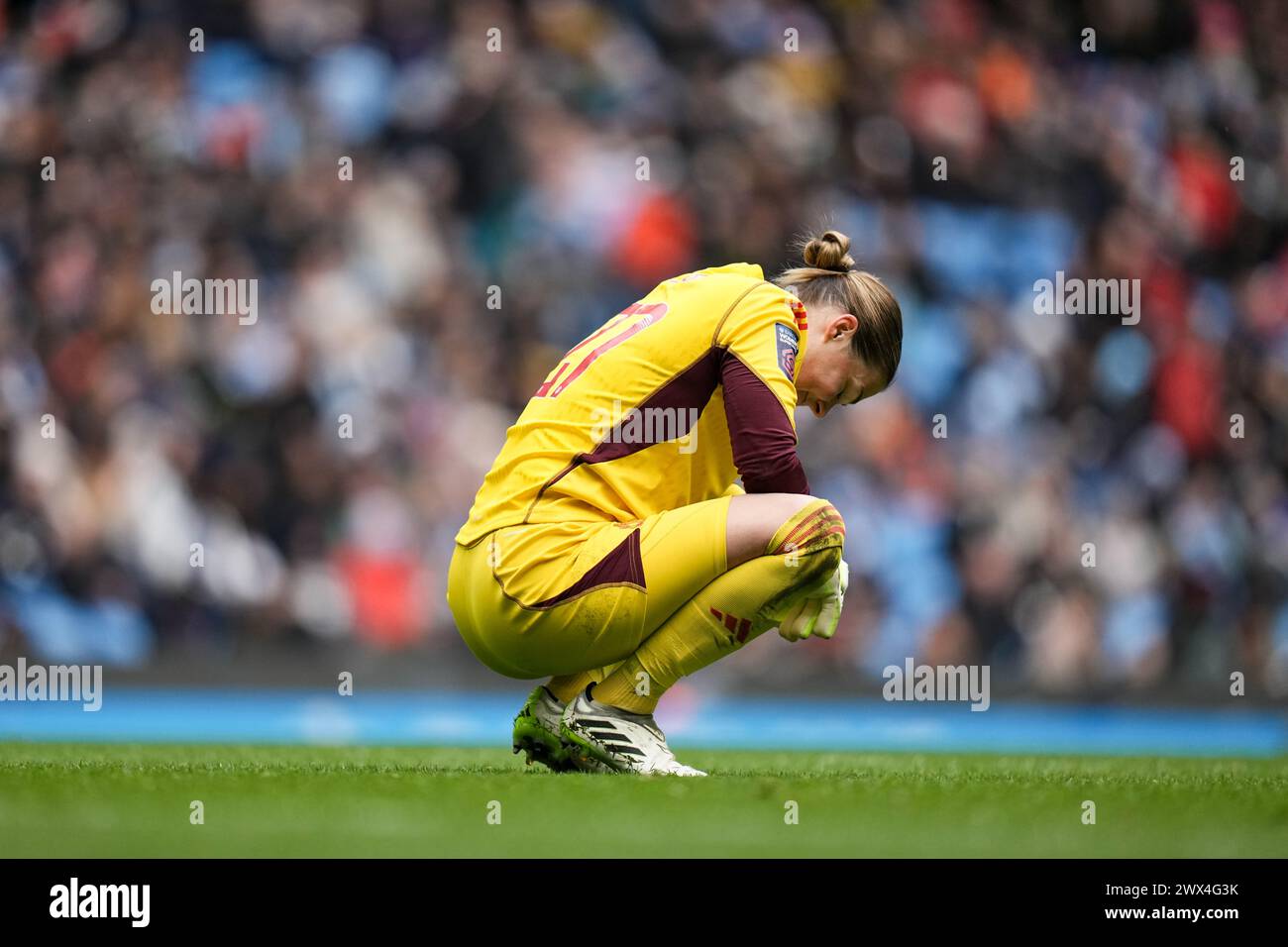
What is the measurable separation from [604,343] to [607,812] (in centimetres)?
128

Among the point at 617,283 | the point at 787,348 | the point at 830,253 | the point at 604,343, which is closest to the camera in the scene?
the point at 787,348

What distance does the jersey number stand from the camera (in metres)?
3.96

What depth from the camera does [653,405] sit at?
12.8 feet

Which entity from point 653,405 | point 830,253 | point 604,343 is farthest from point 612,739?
point 830,253

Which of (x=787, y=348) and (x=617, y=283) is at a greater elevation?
(x=617, y=283)

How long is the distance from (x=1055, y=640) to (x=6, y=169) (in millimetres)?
6451

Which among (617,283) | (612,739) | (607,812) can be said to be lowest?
(607,812)

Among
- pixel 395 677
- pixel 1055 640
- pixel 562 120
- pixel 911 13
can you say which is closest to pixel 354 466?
pixel 395 677

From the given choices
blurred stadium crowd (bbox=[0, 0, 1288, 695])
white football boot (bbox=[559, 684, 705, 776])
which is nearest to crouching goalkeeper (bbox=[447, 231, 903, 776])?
white football boot (bbox=[559, 684, 705, 776])

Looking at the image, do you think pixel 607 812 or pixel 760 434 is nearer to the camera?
pixel 607 812

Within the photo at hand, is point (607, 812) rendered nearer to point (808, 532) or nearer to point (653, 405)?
point (808, 532)

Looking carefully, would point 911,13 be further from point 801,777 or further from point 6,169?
point 801,777

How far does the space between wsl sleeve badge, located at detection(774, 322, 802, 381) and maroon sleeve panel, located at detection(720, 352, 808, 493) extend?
9cm

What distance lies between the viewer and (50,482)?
8.58m
